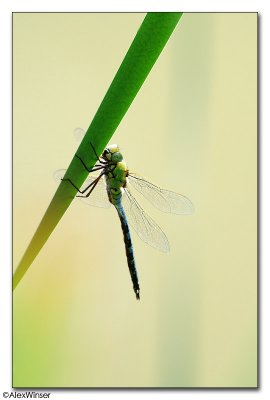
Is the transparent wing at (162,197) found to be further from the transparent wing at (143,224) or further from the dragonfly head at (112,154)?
the dragonfly head at (112,154)

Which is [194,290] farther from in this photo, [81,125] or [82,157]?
[82,157]

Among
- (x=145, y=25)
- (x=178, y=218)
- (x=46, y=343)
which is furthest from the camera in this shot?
(x=178, y=218)

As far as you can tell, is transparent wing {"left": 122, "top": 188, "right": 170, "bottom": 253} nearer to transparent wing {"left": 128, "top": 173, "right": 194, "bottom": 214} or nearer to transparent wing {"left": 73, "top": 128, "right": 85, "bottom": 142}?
transparent wing {"left": 128, "top": 173, "right": 194, "bottom": 214}

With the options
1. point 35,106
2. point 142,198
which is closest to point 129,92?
point 35,106

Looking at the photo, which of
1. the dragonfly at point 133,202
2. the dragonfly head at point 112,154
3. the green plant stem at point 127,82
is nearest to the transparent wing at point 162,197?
the dragonfly at point 133,202

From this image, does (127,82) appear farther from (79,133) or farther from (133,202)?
(133,202)

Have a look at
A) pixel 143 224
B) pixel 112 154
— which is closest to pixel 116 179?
pixel 112 154

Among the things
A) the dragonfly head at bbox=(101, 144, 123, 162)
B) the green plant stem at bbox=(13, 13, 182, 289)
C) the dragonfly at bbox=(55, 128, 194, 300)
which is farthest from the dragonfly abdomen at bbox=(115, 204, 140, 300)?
the green plant stem at bbox=(13, 13, 182, 289)
